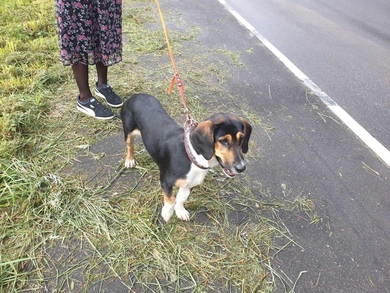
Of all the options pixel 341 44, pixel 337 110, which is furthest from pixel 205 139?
pixel 341 44

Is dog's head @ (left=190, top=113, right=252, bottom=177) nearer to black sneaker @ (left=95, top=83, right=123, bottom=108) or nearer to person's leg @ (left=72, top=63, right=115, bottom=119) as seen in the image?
person's leg @ (left=72, top=63, right=115, bottom=119)

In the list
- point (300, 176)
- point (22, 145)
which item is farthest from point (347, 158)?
point (22, 145)

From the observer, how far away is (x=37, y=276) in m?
2.22

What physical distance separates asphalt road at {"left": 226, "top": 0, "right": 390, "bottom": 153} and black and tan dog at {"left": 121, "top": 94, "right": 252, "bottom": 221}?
2.72 metres

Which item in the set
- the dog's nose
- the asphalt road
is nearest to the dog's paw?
the dog's nose

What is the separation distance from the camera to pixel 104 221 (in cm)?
266

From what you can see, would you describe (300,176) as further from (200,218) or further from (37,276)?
(37,276)

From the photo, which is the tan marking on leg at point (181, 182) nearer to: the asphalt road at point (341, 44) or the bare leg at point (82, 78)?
the bare leg at point (82, 78)

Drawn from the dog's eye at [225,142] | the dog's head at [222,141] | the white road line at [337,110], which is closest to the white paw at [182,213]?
the dog's head at [222,141]

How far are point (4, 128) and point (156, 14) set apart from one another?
5.27 metres

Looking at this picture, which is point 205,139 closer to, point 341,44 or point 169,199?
point 169,199

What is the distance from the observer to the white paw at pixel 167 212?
2602 mm

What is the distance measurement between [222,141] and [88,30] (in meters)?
2.22

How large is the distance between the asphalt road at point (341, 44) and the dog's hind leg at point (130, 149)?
317 centimetres
